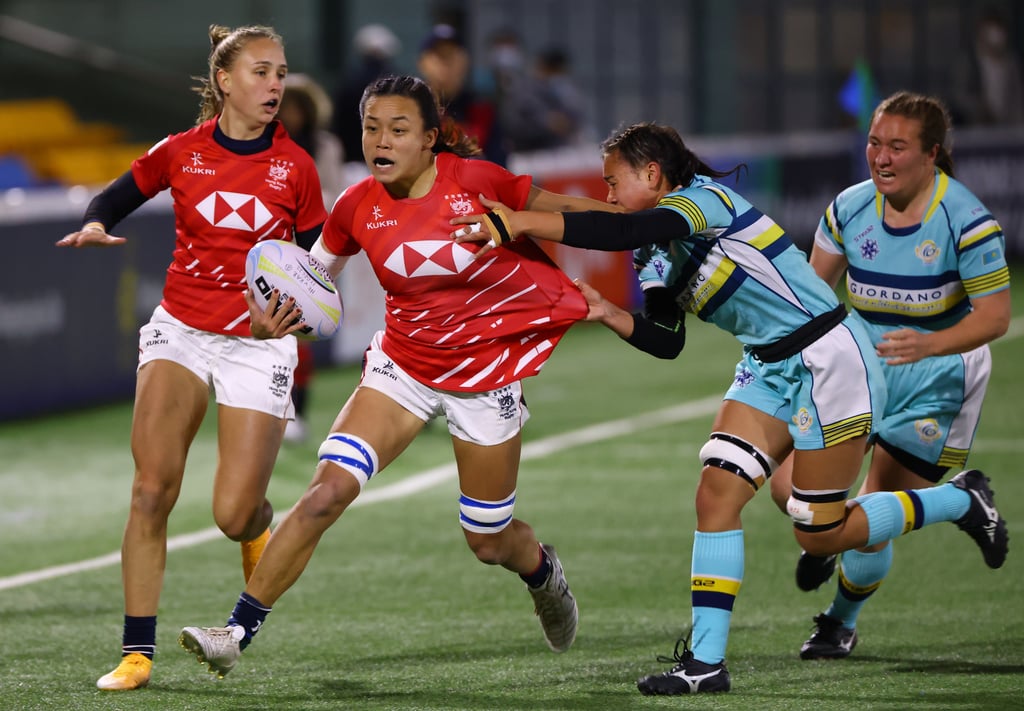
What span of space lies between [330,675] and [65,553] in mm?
2711

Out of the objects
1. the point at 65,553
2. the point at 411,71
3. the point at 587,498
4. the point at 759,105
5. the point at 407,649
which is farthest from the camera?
the point at 759,105

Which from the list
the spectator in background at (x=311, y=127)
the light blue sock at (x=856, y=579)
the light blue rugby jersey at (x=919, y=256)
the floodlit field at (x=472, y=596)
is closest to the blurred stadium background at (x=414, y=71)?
the floodlit field at (x=472, y=596)

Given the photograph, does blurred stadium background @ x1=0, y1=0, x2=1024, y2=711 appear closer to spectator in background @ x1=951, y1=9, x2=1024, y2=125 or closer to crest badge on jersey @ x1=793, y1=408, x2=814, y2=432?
spectator in background @ x1=951, y1=9, x2=1024, y2=125

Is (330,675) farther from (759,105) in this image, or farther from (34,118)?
(759,105)

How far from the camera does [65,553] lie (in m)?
8.39

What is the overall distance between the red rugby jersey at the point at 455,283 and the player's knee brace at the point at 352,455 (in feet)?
1.12

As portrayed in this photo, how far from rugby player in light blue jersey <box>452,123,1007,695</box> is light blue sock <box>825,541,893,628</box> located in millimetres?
390

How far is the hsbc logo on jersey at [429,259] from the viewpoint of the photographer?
5793mm

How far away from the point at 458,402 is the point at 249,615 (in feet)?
3.30

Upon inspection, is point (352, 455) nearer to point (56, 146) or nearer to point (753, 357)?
point (753, 357)

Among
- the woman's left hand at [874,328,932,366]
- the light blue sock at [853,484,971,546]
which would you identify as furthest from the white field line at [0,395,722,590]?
the woman's left hand at [874,328,932,366]

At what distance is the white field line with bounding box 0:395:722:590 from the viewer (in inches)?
315

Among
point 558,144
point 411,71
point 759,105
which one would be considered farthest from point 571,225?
point 759,105

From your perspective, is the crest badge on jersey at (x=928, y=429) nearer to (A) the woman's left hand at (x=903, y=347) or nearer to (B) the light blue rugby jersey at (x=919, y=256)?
(B) the light blue rugby jersey at (x=919, y=256)
